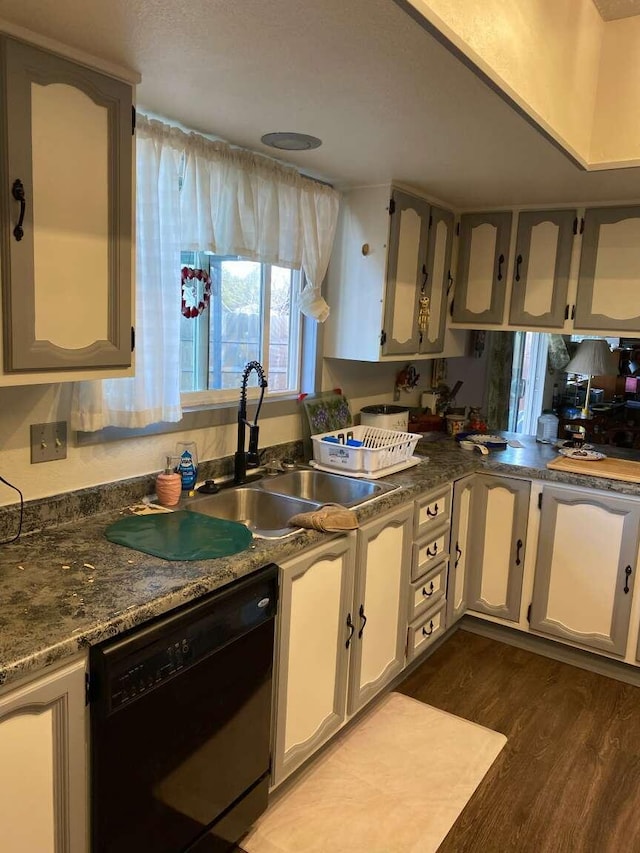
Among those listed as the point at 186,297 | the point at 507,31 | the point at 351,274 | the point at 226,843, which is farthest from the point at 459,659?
the point at 507,31

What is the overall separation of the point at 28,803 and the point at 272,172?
2.13 m

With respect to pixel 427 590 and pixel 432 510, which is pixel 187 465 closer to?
pixel 432 510

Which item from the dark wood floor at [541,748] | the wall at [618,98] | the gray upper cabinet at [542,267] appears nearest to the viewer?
the dark wood floor at [541,748]

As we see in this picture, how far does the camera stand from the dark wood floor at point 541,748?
204 cm

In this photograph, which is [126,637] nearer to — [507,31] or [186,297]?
[186,297]

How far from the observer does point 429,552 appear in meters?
2.76

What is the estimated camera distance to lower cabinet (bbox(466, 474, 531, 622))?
3025 mm

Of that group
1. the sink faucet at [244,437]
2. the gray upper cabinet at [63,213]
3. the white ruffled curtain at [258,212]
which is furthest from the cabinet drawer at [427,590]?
the gray upper cabinet at [63,213]

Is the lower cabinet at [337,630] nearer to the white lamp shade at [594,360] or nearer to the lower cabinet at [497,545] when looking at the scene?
the lower cabinet at [497,545]

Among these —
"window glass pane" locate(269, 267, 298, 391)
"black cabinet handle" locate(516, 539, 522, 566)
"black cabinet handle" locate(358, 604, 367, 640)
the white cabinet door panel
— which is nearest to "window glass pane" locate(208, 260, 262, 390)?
"window glass pane" locate(269, 267, 298, 391)

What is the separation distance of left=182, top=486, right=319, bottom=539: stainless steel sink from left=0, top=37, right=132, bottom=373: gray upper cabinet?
2.29 feet

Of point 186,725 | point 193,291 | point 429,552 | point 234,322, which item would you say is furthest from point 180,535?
point 429,552

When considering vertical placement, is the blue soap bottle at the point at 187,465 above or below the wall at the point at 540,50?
below

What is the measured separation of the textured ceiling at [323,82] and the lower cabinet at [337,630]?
131 cm
